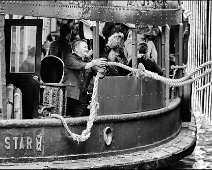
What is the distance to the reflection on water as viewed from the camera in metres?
11.9

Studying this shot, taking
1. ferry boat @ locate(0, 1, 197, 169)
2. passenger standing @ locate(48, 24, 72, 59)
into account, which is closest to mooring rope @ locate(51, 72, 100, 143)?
ferry boat @ locate(0, 1, 197, 169)

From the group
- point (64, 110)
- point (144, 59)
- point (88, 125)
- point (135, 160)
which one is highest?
point (144, 59)

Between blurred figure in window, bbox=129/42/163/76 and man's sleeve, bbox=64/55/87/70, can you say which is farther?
blurred figure in window, bbox=129/42/163/76

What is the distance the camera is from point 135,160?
9641 millimetres

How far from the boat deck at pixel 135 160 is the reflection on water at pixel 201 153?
1.31ft

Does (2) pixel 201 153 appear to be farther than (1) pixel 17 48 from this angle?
Yes

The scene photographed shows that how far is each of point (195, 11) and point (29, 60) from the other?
9686 millimetres

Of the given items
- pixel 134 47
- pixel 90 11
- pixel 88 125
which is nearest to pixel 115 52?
pixel 134 47

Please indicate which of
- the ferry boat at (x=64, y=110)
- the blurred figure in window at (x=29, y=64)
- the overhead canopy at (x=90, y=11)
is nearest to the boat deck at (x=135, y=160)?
the ferry boat at (x=64, y=110)

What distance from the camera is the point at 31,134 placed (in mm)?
9070

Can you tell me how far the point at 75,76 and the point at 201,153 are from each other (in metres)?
4.24

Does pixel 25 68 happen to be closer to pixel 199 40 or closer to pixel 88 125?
pixel 88 125

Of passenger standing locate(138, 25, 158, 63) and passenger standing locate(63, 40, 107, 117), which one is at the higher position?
passenger standing locate(138, 25, 158, 63)

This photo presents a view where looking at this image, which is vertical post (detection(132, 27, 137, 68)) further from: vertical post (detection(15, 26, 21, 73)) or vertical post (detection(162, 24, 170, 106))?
vertical post (detection(15, 26, 21, 73))
